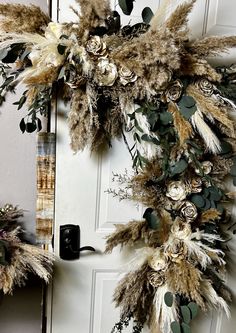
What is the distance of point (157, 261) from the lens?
4.11ft

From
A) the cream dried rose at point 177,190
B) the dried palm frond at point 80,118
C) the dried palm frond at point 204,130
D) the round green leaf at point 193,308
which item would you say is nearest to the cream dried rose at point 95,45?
the dried palm frond at point 80,118

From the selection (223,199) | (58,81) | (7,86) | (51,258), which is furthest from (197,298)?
(7,86)

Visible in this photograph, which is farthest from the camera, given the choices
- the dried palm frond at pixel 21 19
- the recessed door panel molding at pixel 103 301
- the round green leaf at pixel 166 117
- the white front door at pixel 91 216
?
the recessed door panel molding at pixel 103 301

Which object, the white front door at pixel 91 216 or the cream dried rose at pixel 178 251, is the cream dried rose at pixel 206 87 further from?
the cream dried rose at pixel 178 251

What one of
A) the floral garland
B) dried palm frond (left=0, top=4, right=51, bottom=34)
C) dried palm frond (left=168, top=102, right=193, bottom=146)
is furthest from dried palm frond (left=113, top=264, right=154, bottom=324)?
dried palm frond (left=0, top=4, right=51, bottom=34)

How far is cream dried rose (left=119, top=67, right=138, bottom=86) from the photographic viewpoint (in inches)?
43.8

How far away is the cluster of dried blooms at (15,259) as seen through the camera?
1.13 meters

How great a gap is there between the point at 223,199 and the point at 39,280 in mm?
793

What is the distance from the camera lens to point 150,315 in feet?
4.40

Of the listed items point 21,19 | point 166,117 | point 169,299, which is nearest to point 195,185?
point 166,117

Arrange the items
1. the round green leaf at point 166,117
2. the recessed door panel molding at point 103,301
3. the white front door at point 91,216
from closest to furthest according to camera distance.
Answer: the round green leaf at point 166,117
the white front door at point 91,216
the recessed door panel molding at point 103,301

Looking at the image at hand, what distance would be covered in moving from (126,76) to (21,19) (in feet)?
1.21

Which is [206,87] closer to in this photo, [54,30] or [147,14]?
[147,14]

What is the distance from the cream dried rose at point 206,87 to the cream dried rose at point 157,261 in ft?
1.88
